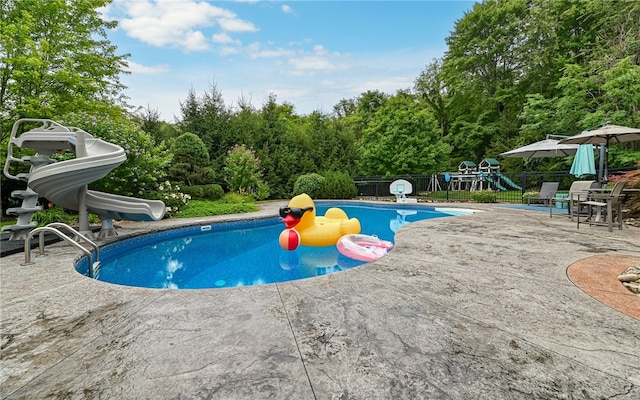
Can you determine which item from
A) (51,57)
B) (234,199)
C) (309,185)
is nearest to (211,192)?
(234,199)

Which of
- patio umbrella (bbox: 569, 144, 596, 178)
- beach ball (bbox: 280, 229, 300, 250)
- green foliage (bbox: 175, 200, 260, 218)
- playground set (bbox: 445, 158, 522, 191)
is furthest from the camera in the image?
playground set (bbox: 445, 158, 522, 191)

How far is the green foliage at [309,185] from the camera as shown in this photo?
14680 mm

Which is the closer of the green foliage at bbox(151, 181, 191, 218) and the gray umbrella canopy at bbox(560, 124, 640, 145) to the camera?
the gray umbrella canopy at bbox(560, 124, 640, 145)

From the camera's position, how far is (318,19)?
11.3 metres

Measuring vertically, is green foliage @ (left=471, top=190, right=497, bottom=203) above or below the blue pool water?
above

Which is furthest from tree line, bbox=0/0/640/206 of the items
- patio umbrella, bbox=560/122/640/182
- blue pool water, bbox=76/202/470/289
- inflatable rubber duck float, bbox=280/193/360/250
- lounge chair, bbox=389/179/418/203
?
inflatable rubber duck float, bbox=280/193/360/250

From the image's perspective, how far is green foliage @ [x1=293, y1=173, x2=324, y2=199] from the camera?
1468 centimetres

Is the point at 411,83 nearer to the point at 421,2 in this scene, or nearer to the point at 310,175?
the point at 421,2

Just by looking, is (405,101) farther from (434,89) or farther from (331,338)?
(331,338)

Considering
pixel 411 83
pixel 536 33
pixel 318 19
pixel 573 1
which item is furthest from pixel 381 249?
pixel 411 83

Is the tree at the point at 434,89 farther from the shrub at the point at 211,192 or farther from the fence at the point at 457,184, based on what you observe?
the shrub at the point at 211,192

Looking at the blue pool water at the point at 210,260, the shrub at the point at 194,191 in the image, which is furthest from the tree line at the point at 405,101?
the blue pool water at the point at 210,260

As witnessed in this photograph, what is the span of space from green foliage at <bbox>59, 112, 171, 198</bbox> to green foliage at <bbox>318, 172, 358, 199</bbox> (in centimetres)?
861

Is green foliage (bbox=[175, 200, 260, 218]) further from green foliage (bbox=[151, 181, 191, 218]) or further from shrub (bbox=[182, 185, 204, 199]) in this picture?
shrub (bbox=[182, 185, 204, 199])
